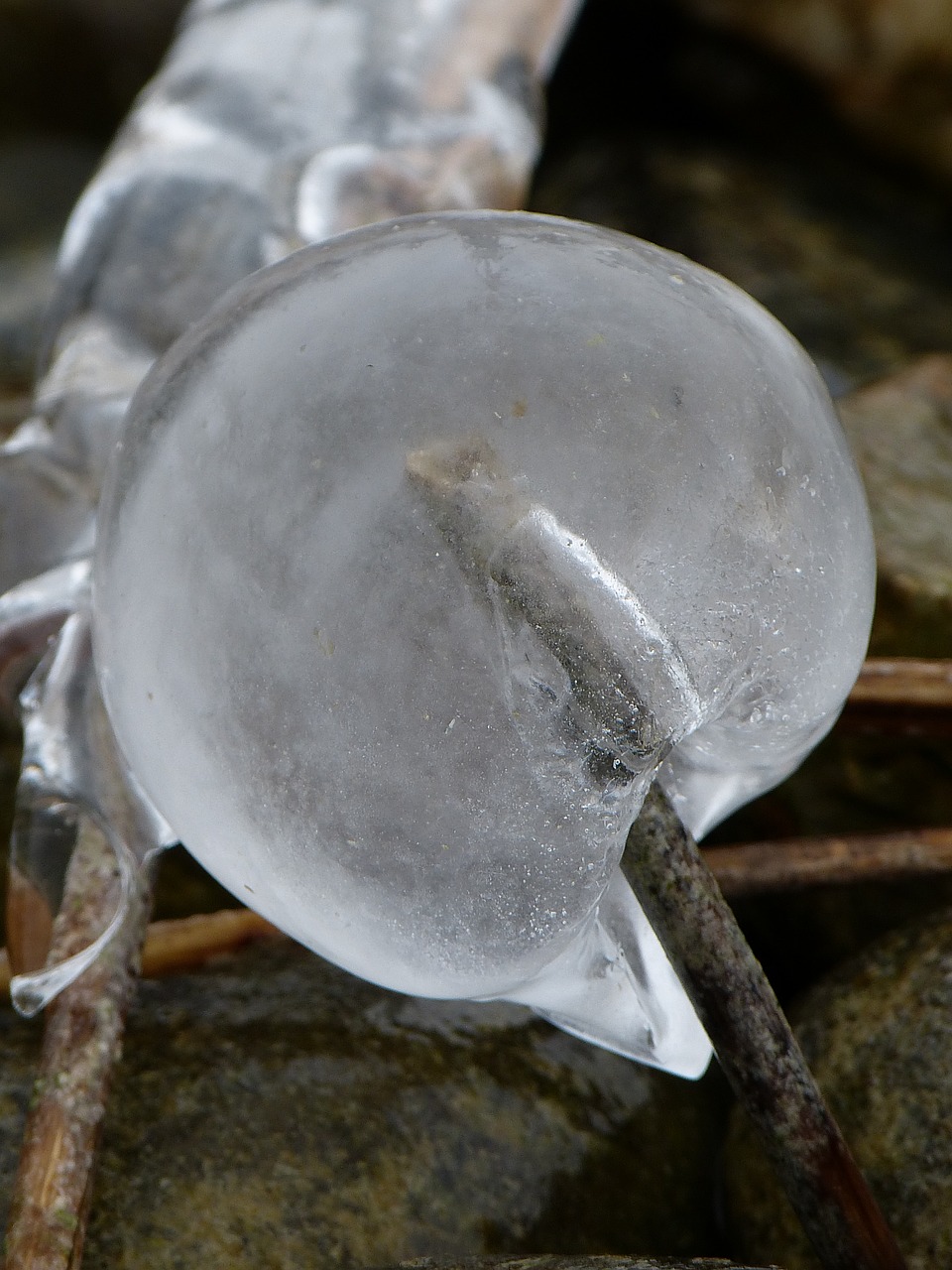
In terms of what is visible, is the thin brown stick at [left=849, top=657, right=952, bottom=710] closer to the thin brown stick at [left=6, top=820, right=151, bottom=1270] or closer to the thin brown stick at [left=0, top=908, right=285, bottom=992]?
the thin brown stick at [left=0, top=908, right=285, bottom=992]

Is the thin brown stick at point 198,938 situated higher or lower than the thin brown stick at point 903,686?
lower

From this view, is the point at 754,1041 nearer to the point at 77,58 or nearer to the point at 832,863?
the point at 832,863

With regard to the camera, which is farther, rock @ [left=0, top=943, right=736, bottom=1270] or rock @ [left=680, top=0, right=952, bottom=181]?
rock @ [left=680, top=0, right=952, bottom=181]

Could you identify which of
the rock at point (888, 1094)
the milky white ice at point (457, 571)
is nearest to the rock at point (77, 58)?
the milky white ice at point (457, 571)

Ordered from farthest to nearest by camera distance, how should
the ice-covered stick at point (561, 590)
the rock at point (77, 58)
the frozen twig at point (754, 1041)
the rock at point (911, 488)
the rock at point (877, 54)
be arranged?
the rock at point (77, 58)
the rock at point (877, 54)
the rock at point (911, 488)
the frozen twig at point (754, 1041)
the ice-covered stick at point (561, 590)

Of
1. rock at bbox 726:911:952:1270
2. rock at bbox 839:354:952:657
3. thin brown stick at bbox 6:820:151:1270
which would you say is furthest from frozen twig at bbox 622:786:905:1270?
rock at bbox 839:354:952:657

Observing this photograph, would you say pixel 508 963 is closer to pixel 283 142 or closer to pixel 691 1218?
pixel 691 1218

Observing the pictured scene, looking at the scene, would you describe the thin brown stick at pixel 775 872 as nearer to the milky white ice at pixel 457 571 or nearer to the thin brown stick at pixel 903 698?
the thin brown stick at pixel 903 698

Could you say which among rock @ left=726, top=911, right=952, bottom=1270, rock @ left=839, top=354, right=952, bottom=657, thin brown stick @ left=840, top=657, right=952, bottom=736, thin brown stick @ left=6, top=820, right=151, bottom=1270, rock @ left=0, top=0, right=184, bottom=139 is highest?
thin brown stick @ left=840, top=657, right=952, bottom=736
